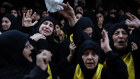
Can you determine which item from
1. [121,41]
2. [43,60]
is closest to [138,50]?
[121,41]

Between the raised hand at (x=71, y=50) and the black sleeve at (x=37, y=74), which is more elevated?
the black sleeve at (x=37, y=74)

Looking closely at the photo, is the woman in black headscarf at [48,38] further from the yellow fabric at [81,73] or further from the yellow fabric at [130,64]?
the yellow fabric at [130,64]

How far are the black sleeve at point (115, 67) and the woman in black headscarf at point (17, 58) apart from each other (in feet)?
2.81

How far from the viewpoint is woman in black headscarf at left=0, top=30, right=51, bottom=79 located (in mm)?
1979

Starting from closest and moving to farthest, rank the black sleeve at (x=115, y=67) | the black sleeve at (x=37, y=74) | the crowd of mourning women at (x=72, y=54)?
the black sleeve at (x=37, y=74) < the crowd of mourning women at (x=72, y=54) < the black sleeve at (x=115, y=67)

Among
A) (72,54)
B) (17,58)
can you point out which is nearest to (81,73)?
(72,54)

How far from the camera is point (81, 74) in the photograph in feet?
9.43

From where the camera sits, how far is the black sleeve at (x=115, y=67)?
8.45ft

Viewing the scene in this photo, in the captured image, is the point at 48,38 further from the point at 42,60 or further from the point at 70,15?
the point at 42,60

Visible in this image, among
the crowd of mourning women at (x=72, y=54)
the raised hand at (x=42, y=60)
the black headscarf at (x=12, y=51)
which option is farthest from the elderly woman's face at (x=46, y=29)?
the raised hand at (x=42, y=60)

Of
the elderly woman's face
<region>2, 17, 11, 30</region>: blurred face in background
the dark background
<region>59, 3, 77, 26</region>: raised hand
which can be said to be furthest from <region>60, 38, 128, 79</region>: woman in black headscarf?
the dark background

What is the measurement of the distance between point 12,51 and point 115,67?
115 centimetres

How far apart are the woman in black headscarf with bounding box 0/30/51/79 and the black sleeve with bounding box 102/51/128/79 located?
858mm

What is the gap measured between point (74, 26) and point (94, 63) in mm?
646
